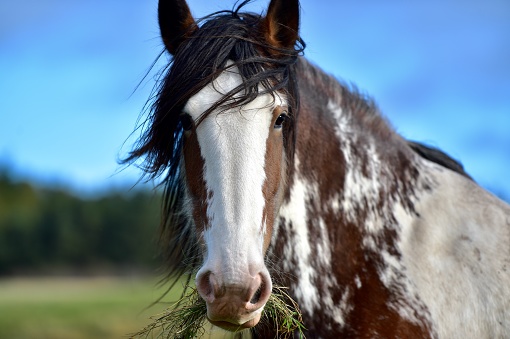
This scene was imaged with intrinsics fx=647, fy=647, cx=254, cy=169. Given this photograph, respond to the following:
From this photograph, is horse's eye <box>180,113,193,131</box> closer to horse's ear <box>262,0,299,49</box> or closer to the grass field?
horse's ear <box>262,0,299,49</box>

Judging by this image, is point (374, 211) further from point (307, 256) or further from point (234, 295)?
point (234, 295)

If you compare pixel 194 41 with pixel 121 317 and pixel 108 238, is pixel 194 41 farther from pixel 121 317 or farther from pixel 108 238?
pixel 108 238

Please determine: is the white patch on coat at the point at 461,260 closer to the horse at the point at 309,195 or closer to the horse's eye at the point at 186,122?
the horse at the point at 309,195

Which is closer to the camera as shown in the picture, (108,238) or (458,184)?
(458,184)

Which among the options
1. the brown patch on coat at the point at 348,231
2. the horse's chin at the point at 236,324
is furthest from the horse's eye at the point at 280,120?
the horse's chin at the point at 236,324

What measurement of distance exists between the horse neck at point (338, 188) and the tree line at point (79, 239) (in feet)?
209

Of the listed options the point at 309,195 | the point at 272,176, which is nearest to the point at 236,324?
the point at 272,176

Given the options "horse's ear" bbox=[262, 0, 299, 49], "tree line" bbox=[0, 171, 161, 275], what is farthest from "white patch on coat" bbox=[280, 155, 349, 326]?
"tree line" bbox=[0, 171, 161, 275]

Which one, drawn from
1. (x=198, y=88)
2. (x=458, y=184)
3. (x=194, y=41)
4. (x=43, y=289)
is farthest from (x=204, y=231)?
(x=43, y=289)

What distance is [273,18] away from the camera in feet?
14.7

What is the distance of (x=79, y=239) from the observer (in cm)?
7050

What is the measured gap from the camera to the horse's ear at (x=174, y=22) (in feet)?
15.0

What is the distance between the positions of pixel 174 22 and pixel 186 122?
3.04ft

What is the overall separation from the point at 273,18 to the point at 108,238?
6907cm
